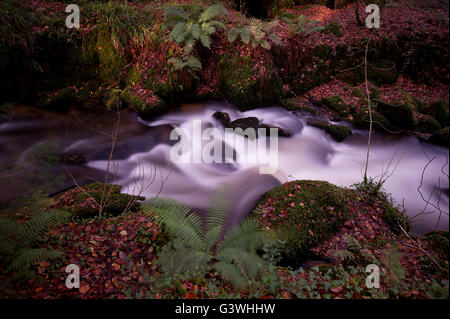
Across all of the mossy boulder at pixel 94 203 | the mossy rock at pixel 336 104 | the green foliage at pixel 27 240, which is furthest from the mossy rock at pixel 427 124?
the green foliage at pixel 27 240

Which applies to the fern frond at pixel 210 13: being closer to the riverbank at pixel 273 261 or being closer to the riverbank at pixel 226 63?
the riverbank at pixel 226 63

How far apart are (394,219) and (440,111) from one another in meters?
3.79

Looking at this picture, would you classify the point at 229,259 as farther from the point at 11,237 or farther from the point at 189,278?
the point at 11,237

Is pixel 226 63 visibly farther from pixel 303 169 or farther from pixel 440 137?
pixel 440 137

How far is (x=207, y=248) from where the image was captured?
336cm

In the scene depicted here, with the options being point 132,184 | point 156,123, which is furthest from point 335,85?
point 132,184

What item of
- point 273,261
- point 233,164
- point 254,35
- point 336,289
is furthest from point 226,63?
point 336,289

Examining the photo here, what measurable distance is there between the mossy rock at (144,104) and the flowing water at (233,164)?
246mm

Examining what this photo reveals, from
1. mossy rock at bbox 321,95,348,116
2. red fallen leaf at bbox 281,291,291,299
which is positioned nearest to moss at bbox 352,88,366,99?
mossy rock at bbox 321,95,348,116

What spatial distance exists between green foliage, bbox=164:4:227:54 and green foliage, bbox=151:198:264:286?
4811mm

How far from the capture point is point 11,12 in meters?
6.51

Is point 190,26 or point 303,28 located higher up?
point 303,28

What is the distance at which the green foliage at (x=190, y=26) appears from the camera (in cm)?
683

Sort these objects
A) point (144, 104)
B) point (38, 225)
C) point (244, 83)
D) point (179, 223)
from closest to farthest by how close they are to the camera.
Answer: point (38, 225) → point (179, 223) → point (144, 104) → point (244, 83)
